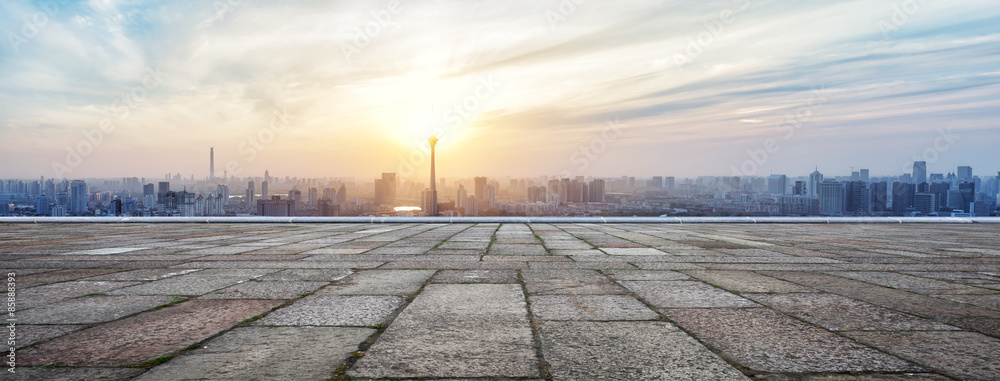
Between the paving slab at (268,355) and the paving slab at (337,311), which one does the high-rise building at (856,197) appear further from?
the paving slab at (268,355)

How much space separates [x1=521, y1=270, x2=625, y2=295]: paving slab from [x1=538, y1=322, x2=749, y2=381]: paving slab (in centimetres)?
107

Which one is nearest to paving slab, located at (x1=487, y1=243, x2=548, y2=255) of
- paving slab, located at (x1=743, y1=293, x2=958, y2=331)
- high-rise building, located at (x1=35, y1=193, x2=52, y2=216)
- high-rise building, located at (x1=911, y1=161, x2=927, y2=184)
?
paving slab, located at (x1=743, y1=293, x2=958, y2=331)

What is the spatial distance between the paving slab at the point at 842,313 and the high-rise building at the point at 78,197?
2075 centimetres

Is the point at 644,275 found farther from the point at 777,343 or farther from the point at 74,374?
the point at 74,374

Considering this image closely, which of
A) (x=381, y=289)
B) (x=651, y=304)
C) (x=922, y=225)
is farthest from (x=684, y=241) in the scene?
(x=922, y=225)

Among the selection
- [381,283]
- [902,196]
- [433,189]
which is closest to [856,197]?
[902,196]

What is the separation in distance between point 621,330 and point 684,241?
6.50 m

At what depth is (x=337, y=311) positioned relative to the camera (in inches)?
129

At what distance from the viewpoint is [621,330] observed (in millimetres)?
2787

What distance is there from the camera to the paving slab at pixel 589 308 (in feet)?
10.2

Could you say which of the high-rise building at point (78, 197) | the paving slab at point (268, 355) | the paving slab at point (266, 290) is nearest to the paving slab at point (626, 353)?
the paving slab at point (268, 355)

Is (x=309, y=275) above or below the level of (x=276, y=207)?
below

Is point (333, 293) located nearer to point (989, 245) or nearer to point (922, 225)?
point (989, 245)

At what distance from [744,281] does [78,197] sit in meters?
26.3
